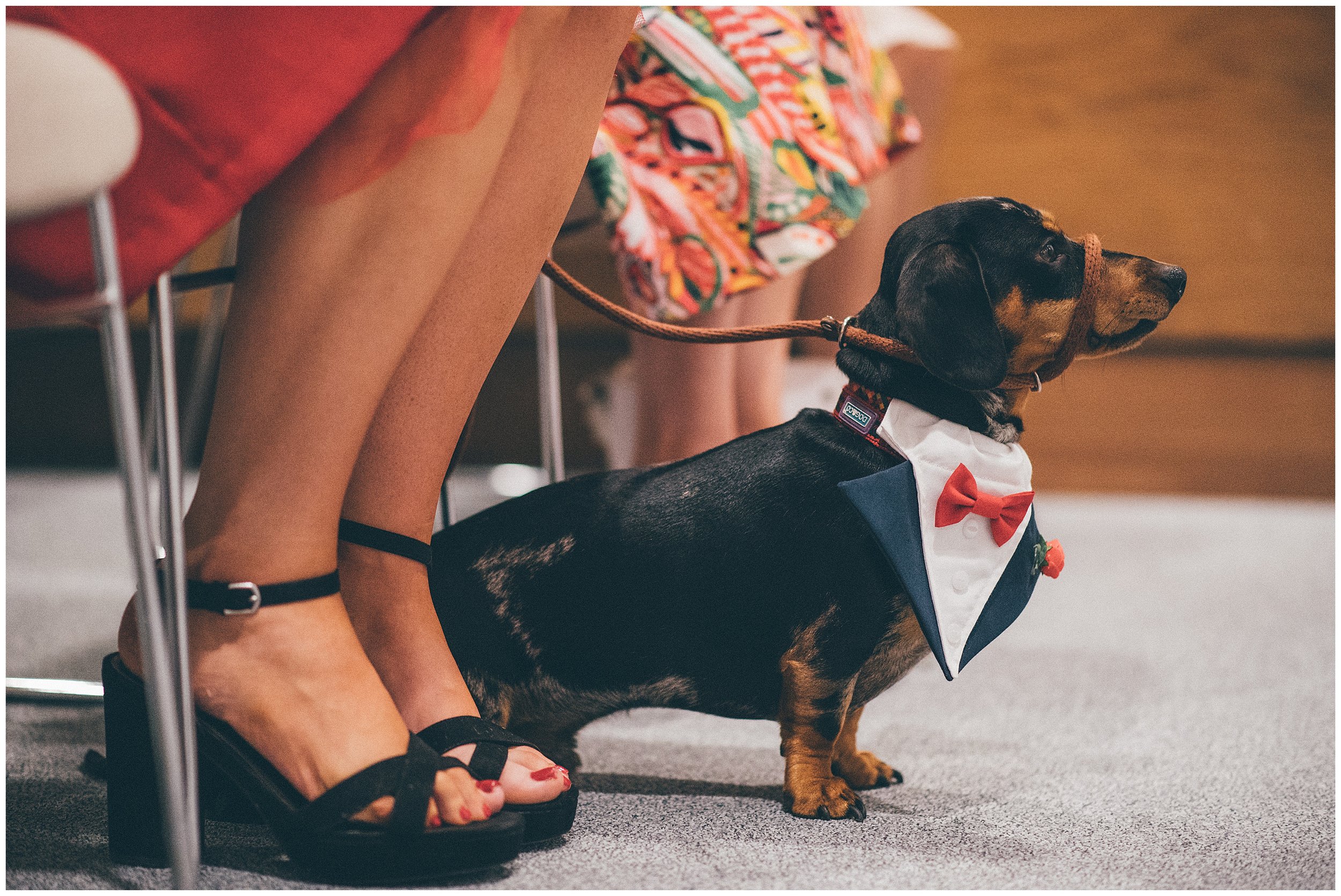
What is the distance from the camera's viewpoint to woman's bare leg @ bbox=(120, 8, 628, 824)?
2.05 ft

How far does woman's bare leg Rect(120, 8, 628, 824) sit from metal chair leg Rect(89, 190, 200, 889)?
5 centimetres

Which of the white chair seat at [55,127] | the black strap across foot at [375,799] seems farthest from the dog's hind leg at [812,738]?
the white chair seat at [55,127]

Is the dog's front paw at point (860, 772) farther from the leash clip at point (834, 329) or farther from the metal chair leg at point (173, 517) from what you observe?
the metal chair leg at point (173, 517)

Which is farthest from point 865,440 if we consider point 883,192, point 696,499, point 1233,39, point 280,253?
point 1233,39

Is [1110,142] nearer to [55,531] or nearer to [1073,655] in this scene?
[1073,655]

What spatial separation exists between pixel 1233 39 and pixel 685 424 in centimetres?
189

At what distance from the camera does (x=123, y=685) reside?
653mm

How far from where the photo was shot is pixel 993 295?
77cm

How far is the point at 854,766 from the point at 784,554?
8.4 inches

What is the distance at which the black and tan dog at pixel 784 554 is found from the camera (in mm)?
746

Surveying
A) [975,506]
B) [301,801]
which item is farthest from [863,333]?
[301,801]

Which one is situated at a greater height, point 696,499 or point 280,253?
point 280,253

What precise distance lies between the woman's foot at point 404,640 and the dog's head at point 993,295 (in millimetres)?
345

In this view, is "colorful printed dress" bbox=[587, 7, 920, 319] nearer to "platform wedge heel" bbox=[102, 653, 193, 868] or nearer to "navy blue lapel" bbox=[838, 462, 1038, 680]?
"navy blue lapel" bbox=[838, 462, 1038, 680]
